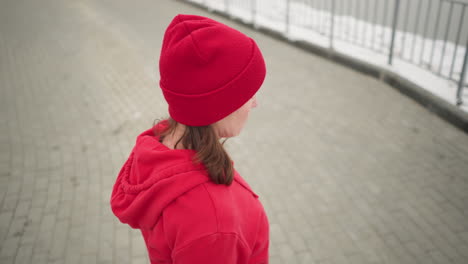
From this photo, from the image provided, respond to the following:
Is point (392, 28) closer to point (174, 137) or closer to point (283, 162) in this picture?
point (283, 162)

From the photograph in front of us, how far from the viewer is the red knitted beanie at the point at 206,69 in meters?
1.16

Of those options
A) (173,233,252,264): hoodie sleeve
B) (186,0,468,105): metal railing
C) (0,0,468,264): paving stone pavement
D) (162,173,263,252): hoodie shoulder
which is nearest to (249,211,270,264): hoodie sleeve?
(162,173,263,252): hoodie shoulder

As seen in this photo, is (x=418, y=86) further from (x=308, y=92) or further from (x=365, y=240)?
(x=365, y=240)

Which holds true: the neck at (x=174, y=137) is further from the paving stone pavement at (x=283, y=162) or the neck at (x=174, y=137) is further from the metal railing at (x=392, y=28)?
the metal railing at (x=392, y=28)

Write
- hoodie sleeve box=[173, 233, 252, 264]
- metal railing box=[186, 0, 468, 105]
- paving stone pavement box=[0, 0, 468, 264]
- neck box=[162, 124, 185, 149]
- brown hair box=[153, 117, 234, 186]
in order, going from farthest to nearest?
metal railing box=[186, 0, 468, 105] < paving stone pavement box=[0, 0, 468, 264] < neck box=[162, 124, 185, 149] < brown hair box=[153, 117, 234, 186] < hoodie sleeve box=[173, 233, 252, 264]

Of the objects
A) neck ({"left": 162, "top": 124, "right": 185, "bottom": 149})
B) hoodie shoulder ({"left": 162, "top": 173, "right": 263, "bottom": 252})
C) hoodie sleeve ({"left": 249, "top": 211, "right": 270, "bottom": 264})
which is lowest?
hoodie sleeve ({"left": 249, "top": 211, "right": 270, "bottom": 264})

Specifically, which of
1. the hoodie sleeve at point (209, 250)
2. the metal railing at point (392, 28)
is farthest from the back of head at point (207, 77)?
the metal railing at point (392, 28)

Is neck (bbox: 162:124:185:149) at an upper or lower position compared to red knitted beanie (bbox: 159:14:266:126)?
lower

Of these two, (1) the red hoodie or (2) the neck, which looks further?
(2) the neck

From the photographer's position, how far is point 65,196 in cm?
394

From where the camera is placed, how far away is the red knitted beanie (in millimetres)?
1156

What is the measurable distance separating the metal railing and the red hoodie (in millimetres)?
4611

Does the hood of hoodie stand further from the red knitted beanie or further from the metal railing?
the metal railing

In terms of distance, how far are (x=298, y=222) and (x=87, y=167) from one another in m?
2.48
